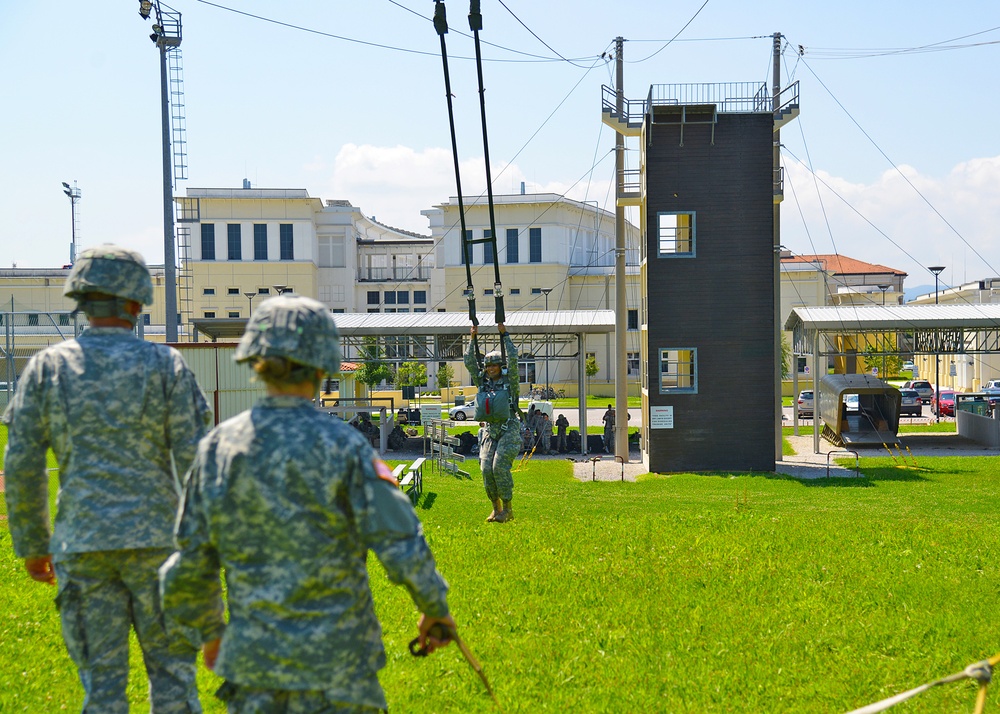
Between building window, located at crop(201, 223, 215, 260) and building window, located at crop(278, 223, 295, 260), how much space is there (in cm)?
556

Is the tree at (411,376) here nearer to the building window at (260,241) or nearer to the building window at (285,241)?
the building window at (285,241)

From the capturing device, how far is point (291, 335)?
3.90 metres

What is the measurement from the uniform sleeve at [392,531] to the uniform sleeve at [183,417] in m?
1.49

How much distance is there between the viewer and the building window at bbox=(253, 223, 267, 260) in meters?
82.9

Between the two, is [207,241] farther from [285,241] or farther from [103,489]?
[103,489]

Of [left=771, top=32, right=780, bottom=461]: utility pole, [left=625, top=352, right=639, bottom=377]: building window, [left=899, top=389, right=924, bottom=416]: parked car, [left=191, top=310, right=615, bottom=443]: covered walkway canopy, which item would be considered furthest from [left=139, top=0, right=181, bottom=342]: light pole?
[left=625, top=352, right=639, bottom=377]: building window

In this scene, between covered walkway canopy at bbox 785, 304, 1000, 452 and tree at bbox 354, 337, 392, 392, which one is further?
tree at bbox 354, 337, 392, 392

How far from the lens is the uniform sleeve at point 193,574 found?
3934mm

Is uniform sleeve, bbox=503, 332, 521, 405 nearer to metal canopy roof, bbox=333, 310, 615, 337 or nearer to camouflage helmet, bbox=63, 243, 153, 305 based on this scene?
camouflage helmet, bbox=63, 243, 153, 305

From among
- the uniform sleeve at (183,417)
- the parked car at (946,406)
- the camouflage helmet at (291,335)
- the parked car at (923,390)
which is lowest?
the parked car at (946,406)

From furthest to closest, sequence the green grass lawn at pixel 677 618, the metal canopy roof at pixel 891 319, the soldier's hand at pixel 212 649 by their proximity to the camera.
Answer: the metal canopy roof at pixel 891 319 → the green grass lawn at pixel 677 618 → the soldier's hand at pixel 212 649

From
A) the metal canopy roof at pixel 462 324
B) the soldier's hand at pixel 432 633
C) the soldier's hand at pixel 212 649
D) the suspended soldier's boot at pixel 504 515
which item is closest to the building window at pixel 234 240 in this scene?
the metal canopy roof at pixel 462 324

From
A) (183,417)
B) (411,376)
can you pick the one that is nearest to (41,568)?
(183,417)

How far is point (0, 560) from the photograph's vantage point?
10930 mm
